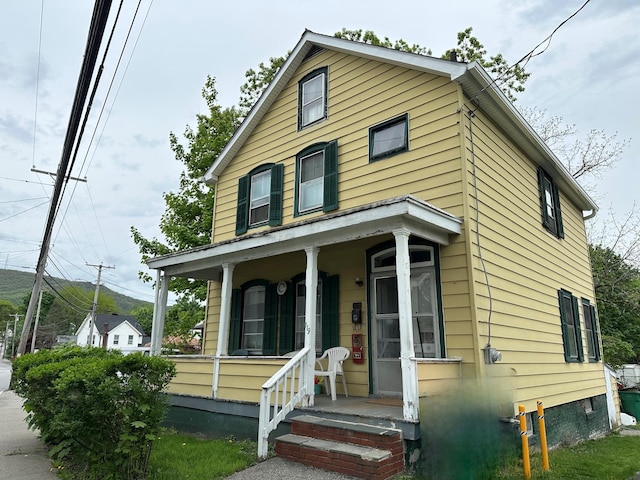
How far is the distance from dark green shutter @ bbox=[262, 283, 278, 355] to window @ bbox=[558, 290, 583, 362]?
5.92m

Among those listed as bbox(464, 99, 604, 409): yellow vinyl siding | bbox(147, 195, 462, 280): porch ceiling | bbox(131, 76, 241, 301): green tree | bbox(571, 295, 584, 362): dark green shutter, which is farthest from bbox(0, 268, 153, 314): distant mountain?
bbox(464, 99, 604, 409): yellow vinyl siding

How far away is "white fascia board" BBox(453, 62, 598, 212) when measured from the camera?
7094 millimetres

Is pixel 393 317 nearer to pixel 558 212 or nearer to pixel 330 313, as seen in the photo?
pixel 330 313

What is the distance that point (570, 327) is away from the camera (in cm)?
977

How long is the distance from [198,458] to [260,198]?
5.91 meters

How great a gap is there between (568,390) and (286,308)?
19.2 feet

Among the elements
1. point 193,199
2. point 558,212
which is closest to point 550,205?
point 558,212

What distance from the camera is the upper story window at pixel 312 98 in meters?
9.45

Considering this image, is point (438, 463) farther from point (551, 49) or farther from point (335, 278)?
point (551, 49)

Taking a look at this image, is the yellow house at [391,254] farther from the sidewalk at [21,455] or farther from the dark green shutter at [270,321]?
the sidewalk at [21,455]

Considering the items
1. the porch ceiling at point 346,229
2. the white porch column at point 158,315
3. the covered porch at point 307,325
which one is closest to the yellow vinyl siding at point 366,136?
the porch ceiling at point 346,229

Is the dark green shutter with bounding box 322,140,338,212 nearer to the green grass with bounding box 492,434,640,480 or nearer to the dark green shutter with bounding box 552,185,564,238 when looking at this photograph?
the green grass with bounding box 492,434,640,480

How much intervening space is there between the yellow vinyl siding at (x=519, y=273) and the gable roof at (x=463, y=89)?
0.88 ft

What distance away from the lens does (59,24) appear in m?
5.40
